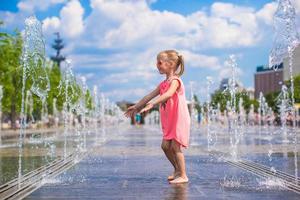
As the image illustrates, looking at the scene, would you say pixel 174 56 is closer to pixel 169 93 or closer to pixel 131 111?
pixel 169 93

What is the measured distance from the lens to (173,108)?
9.40 m

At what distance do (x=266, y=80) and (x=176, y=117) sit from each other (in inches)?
6872

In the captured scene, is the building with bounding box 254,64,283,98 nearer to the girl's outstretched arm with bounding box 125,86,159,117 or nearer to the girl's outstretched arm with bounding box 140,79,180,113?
the girl's outstretched arm with bounding box 125,86,159,117

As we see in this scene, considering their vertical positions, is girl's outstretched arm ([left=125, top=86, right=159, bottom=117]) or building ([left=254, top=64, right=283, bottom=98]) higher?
building ([left=254, top=64, right=283, bottom=98])

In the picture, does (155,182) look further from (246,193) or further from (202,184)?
(246,193)

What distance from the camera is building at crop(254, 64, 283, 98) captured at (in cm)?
17048

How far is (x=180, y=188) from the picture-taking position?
900 cm

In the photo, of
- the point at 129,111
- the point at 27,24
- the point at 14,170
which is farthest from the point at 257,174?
the point at 27,24

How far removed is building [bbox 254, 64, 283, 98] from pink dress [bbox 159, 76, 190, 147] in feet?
515

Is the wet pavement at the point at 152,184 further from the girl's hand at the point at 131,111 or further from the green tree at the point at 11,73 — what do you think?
the green tree at the point at 11,73

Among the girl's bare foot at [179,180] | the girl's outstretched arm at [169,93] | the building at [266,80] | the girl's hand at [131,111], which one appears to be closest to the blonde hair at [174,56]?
the girl's outstretched arm at [169,93]

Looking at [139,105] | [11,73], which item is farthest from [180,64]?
[11,73]

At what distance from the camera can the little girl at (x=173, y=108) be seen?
30.5 feet

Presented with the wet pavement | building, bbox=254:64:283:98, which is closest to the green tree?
the wet pavement
